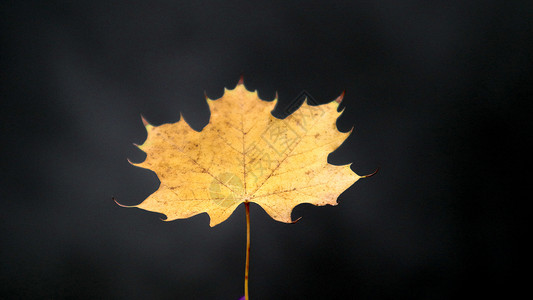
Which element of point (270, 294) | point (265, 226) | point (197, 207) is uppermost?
point (265, 226)

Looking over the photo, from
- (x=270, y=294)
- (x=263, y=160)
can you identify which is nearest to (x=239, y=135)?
(x=263, y=160)

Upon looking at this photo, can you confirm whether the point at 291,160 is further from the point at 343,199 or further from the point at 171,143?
the point at 343,199

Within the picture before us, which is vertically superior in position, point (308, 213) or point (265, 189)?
point (308, 213)

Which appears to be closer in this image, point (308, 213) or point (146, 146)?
point (146, 146)

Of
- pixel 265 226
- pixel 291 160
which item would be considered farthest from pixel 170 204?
pixel 265 226

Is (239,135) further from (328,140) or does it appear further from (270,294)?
(270,294)

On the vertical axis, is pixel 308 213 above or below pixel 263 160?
above
